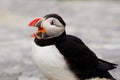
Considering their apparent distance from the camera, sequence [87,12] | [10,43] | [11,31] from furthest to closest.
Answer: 1. [87,12]
2. [11,31]
3. [10,43]

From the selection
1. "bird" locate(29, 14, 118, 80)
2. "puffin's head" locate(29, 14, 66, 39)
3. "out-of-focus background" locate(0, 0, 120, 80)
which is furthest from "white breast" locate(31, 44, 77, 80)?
"out-of-focus background" locate(0, 0, 120, 80)

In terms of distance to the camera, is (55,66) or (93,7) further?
(93,7)

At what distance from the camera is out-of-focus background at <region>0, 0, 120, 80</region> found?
793 cm

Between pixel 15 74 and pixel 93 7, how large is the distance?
689 cm

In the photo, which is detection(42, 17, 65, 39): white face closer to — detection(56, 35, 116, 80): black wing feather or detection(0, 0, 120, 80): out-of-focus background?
detection(56, 35, 116, 80): black wing feather

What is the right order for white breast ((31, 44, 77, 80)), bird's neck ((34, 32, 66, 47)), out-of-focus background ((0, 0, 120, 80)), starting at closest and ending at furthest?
white breast ((31, 44, 77, 80)) < bird's neck ((34, 32, 66, 47)) < out-of-focus background ((0, 0, 120, 80))

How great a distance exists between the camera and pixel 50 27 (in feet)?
18.0

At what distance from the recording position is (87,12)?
13.7 meters

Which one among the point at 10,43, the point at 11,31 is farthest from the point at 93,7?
the point at 10,43

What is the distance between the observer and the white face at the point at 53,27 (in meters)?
5.50

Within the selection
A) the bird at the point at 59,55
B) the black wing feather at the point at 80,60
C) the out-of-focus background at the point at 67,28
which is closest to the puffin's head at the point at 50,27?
the bird at the point at 59,55

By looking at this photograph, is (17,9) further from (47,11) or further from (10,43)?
(10,43)

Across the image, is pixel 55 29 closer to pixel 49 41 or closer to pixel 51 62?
pixel 49 41

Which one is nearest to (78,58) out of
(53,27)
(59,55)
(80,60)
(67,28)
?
(80,60)
